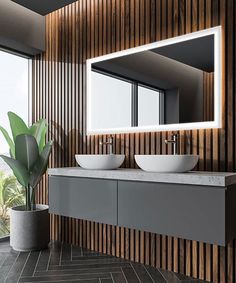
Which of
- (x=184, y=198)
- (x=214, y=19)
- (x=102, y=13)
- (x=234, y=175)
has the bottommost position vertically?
(x=184, y=198)

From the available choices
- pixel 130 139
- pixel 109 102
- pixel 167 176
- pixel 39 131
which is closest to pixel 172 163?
pixel 167 176

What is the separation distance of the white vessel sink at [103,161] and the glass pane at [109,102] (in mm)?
436

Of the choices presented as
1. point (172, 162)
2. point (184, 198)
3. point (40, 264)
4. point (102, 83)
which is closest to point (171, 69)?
point (102, 83)

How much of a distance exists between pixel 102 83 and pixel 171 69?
2.52ft

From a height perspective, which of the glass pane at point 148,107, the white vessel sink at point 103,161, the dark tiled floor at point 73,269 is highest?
the glass pane at point 148,107

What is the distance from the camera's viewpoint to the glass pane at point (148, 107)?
9.40 feet

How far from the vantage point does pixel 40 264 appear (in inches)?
109

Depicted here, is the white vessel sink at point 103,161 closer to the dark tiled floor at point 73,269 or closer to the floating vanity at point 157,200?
the floating vanity at point 157,200

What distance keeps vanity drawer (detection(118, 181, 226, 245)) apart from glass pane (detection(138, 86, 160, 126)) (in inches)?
27.5

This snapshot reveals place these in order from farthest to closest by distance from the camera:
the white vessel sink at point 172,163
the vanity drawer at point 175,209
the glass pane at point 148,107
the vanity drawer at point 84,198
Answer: the glass pane at point 148,107
the vanity drawer at point 84,198
the white vessel sink at point 172,163
the vanity drawer at point 175,209

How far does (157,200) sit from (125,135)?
908 millimetres

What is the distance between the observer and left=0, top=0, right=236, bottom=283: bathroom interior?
228 cm

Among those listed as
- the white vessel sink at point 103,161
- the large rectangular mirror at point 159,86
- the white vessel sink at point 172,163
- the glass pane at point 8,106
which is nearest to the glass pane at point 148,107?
the large rectangular mirror at point 159,86

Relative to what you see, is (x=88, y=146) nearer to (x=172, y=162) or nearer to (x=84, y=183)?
(x=84, y=183)
